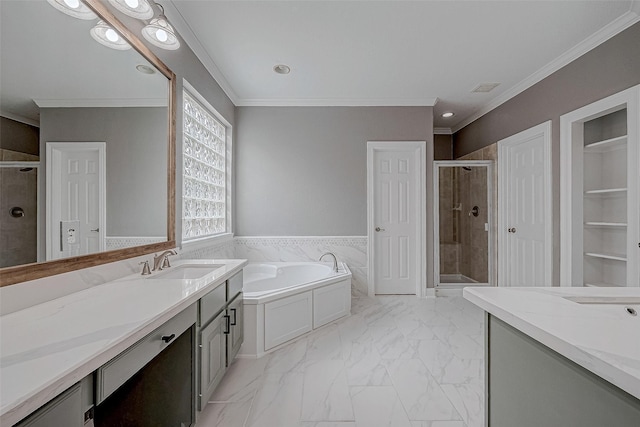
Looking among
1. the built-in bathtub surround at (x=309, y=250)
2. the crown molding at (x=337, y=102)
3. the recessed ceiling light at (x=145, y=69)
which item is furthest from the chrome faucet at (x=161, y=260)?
the crown molding at (x=337, y=102)

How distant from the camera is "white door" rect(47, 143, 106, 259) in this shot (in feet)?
4.14

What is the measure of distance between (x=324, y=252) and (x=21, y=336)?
3233mm

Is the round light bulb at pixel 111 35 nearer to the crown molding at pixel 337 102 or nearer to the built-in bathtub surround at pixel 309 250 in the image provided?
the crown molding at pixel 337 102

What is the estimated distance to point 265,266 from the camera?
3.68 meters

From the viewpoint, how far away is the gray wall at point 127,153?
1.34 meters

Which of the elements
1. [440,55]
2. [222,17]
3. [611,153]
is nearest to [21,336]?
[222,17]

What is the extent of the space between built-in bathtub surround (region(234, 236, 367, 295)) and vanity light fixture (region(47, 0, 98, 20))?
280 centimetres

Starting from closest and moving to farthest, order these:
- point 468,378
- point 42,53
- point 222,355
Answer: point 42,53 → point 222,355 → point 468,378

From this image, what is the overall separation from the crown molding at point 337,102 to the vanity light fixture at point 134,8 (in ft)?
7.34

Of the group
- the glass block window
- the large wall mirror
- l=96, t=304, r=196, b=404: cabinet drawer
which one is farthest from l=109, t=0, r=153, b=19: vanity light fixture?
l=96, t=304, r=196, b=404: cabinet drawer

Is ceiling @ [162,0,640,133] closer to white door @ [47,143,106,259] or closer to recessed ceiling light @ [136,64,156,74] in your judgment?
recessed ceiling light @ [136,64,156,74]

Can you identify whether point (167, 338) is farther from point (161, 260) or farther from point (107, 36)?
point (107, 36)

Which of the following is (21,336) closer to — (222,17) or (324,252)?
(222,17)

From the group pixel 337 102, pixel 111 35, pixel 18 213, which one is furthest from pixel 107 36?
pixel 337 102
